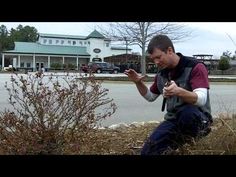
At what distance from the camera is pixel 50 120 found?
3656mm

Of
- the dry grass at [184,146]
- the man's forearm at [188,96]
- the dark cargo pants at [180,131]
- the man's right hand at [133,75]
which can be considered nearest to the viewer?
the man's forearm at [188,96]

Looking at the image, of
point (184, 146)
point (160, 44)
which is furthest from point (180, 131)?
point (160, 44)

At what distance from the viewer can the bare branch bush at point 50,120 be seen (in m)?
3.59

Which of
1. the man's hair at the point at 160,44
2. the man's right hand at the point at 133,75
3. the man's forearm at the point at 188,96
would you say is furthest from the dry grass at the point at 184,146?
the man's hair at the point at 160,44

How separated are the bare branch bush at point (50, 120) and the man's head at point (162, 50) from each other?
0.83 meters

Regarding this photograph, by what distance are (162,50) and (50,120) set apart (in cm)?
116

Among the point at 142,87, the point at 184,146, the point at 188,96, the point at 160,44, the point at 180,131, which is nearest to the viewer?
the point at 188,96

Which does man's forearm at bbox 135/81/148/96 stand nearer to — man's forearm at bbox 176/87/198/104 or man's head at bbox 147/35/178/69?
man's head at bbox 147/35/178/69

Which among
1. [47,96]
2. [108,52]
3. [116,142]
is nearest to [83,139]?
[47,96]

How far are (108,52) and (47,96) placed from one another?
121 feet

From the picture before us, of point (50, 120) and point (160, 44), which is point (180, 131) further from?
point (50, 120)

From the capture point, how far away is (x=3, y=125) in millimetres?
3691

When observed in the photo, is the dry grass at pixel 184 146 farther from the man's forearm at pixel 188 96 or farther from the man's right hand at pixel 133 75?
the man's right hand at pixel 133 75
